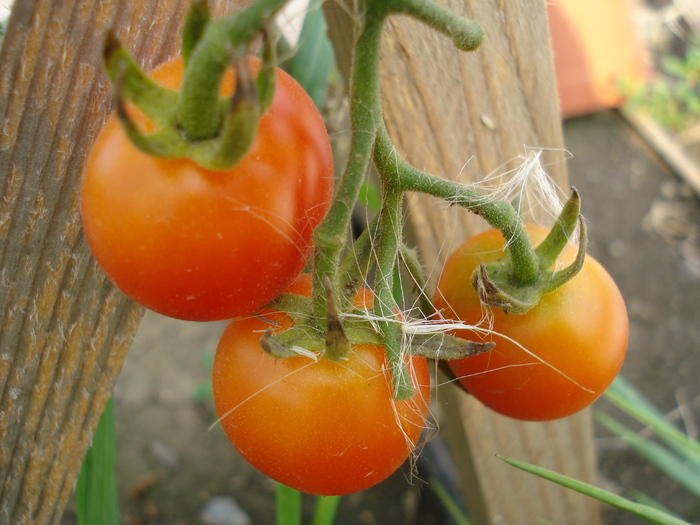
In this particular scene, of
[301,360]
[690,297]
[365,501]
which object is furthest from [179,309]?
[690,297]

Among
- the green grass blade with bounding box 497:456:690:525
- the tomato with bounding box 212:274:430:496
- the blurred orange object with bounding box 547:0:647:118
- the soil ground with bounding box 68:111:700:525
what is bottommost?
the soil ground with bounding box 68:111:700:525

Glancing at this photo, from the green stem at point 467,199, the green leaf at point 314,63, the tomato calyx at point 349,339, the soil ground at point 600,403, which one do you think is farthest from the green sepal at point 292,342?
the soil ground at point 600,403

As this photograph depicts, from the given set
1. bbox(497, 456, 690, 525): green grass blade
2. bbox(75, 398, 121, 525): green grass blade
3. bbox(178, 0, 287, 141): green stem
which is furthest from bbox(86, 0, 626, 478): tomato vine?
bbox(75, 398, 121, 525): green grass blade

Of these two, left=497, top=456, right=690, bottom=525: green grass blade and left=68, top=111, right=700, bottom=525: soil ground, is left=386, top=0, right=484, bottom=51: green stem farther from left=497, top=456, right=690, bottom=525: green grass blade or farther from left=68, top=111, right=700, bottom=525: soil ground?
left=68, top=111, right=700, bottom=525: soil ground

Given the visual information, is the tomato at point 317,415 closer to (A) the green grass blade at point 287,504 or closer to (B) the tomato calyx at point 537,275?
(B) the tomato calyx at point 537,275

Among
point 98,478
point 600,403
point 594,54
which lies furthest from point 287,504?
point 594,54
